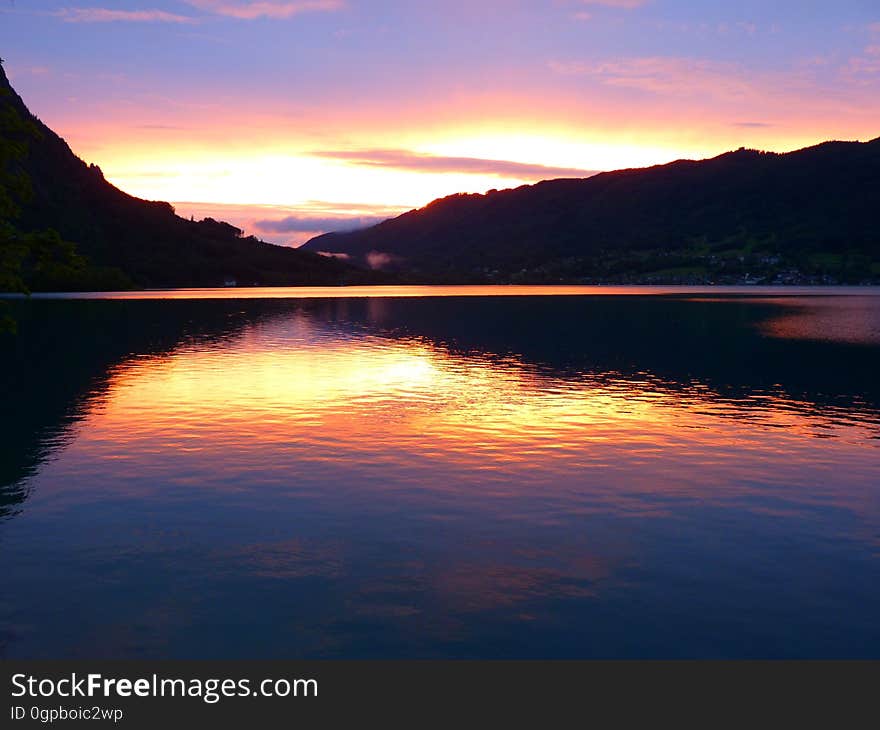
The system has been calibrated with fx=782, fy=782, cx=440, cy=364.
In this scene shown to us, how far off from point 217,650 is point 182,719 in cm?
182

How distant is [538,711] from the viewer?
17000 millimetres

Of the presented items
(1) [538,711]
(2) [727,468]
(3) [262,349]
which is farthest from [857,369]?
(1) [538,711]

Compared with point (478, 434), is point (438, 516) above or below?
below

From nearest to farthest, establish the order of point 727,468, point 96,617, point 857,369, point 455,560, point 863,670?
point 863,670
point 96,617
point 455,560
point 727,468
point 857,369

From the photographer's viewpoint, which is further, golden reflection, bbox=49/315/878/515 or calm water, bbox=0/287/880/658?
golden reflection, bbox=49/315/878/515

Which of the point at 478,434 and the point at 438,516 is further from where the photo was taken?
the point at 478,434

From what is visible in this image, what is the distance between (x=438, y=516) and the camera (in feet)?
95.3

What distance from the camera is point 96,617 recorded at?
20.1 m

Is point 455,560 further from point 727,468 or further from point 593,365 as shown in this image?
point 593,365

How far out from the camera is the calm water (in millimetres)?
19719

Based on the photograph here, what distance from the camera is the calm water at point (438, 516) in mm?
19719

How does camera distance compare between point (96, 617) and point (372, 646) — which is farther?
point (96, 617)

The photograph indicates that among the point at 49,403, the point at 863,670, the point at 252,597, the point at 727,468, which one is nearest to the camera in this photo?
the point at 863,670

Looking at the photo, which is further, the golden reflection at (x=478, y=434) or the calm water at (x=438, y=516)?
the golden reflection at (x=478, y=434)
